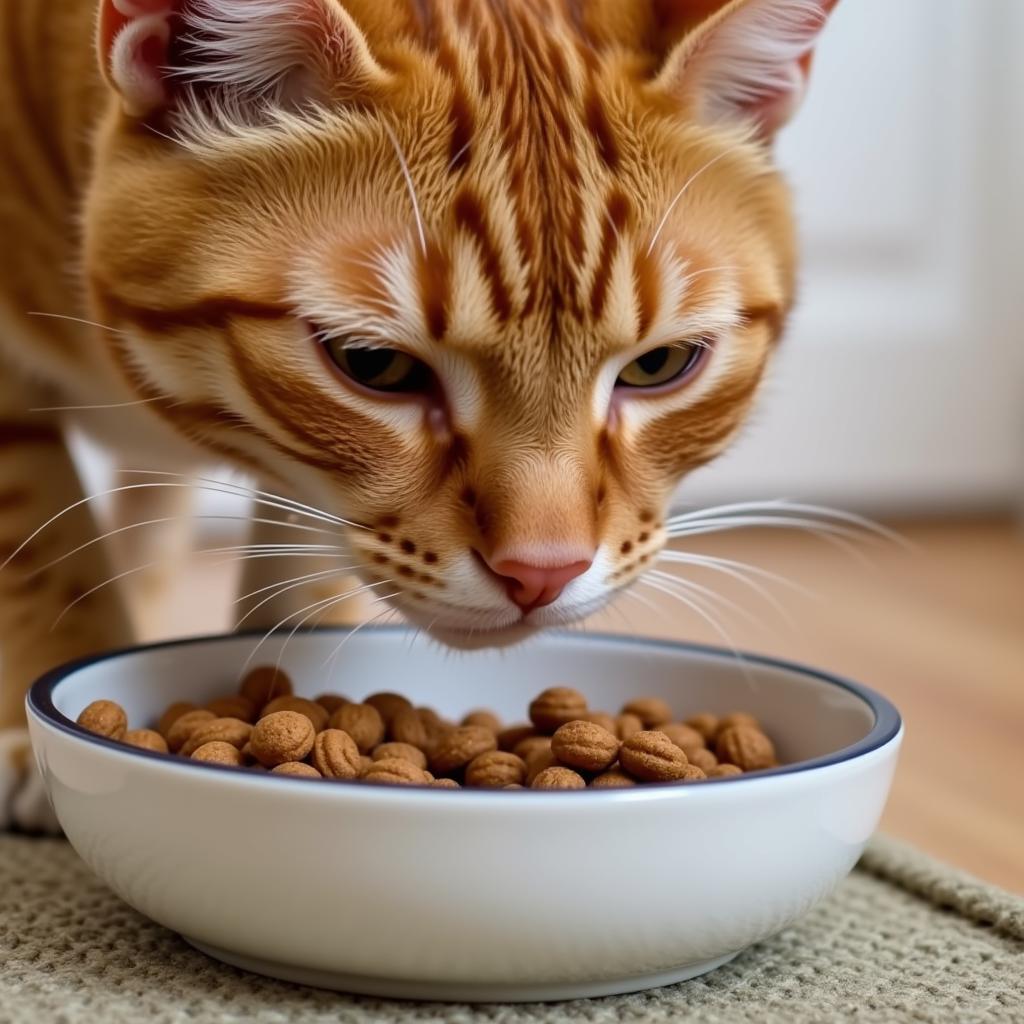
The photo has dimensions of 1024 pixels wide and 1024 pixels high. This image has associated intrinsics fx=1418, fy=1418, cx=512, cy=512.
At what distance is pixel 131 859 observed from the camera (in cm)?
70

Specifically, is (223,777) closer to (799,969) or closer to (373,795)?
(373,795)

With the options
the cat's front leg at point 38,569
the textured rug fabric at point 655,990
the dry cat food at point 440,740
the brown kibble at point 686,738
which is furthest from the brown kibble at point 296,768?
the cat's front leg at point 38,569

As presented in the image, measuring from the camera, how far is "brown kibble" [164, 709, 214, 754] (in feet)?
2.74

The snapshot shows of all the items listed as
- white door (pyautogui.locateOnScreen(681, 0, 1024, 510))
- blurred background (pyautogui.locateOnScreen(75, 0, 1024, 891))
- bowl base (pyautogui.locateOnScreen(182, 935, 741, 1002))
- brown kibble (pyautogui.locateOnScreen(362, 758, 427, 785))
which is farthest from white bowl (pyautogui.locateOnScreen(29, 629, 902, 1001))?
white door (pyautogui.locateOnScreen(681, 0, 1024, 510))

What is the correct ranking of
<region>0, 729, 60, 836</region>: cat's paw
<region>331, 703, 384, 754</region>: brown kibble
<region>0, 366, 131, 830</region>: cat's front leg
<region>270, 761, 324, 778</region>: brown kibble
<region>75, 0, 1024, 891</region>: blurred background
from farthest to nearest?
1. <region>75, 0, 1024, 891</region>: blurred background
2. <region>0, 366, 131, 830</region>: cat's front leg
3. <region>0, 729, 60, 836</region>: cat's paw
4. <region>331, 703, 384, 754</region>: brown kibble
5. <region>270, 761, 324, 778</region>: brown kibble

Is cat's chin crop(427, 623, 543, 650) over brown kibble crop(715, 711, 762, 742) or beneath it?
over

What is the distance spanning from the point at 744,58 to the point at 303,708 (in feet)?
1.60

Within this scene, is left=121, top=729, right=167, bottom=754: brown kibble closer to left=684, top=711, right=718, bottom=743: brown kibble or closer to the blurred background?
left=684, top=711, right=718, bottom=743: brown kibble

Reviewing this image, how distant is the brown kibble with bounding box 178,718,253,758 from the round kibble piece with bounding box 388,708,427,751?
3.8 inches

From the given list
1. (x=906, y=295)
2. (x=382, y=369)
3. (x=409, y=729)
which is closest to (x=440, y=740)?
(x=409, y=729)

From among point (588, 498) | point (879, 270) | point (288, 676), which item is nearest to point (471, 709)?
point (288, 676)

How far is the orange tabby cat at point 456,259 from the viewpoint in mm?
783

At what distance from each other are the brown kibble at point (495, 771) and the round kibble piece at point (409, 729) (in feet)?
0.22

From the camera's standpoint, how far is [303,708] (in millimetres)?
846
